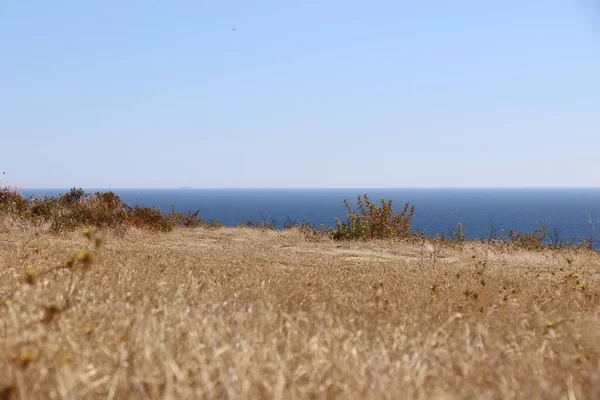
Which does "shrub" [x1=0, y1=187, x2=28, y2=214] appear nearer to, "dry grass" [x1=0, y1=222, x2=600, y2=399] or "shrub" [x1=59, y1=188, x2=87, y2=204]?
"shrub" [x1=59, y1=188, x2=87, y2=204]

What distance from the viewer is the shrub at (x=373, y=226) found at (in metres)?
16.7

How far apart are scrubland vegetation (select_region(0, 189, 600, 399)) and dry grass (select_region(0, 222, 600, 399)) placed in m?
0.01

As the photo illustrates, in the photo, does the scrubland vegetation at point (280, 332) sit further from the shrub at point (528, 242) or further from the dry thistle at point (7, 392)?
the shrub at point (528, 242)

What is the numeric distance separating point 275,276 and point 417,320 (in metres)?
2.37

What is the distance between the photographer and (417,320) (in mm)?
4746

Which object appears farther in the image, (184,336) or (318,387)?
(184,336)

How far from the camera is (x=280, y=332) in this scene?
12.4 feet

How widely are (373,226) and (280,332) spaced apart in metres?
14.1

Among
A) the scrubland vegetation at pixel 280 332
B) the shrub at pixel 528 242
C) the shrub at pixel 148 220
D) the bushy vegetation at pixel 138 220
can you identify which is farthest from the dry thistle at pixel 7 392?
the shrub at pixel 528 242

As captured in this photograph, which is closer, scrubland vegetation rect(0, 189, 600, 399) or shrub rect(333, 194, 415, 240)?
scrubland vegetation rect(0, 189, 600, 399)

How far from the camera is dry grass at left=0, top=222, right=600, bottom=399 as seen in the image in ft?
8.70

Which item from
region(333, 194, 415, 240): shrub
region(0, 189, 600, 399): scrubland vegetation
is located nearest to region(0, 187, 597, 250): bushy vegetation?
region(333, 194, 415, 240): shrub

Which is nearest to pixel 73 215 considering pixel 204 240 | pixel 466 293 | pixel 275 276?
pixel 204 240

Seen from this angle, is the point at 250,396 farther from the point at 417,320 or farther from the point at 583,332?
the point at 583,332
